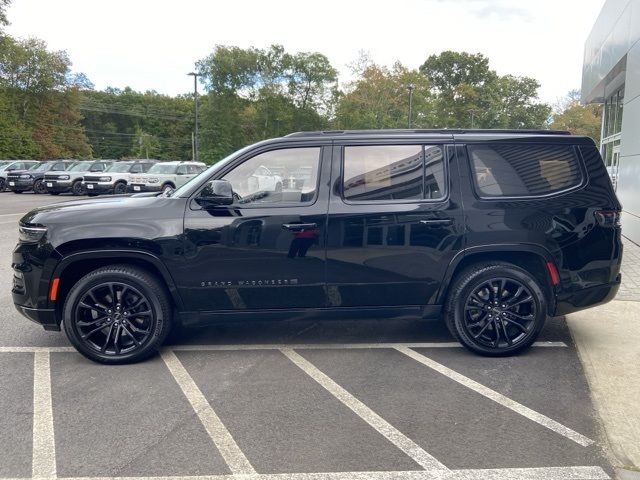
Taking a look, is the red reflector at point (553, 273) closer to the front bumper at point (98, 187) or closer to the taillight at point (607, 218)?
the taillight at point (607, 218)

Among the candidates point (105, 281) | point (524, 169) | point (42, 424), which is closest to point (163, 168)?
point (105, 281)

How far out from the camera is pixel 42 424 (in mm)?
3682

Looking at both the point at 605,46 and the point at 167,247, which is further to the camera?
the point at 605,46

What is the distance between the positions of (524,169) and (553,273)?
0.92 metres

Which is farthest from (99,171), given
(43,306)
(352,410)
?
(352,410)

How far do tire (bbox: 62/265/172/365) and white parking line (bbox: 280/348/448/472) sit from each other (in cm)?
118

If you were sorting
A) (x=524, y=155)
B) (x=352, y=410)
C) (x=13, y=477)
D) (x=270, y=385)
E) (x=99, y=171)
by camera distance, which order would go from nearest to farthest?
(x=13, y=477) < (x=352, y=410) < (x=270, y=385) < (x=524, y=155) < (x=99, y=171)

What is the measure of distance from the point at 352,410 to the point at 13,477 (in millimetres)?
2029

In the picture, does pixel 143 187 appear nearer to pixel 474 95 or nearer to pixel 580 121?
pixel 474 95

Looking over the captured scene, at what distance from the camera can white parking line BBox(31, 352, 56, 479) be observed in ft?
10.4

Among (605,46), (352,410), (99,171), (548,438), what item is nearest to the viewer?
(548,438)

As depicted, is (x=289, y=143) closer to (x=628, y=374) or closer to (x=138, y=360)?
(x=138, y=360)

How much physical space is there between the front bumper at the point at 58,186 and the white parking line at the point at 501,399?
1051 inches

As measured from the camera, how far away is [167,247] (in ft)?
15.3
